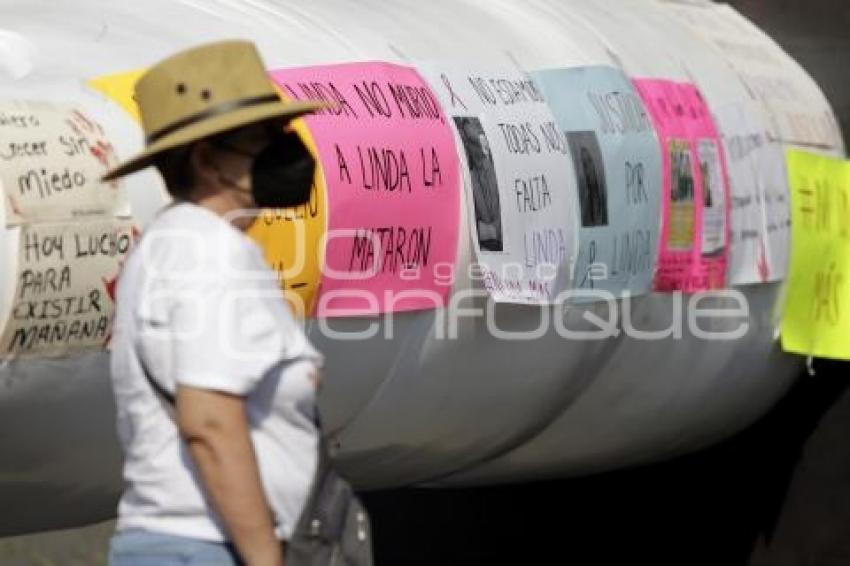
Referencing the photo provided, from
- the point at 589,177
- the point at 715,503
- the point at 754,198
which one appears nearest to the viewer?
the point at 589,177

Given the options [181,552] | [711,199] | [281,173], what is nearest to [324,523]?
[181,552]

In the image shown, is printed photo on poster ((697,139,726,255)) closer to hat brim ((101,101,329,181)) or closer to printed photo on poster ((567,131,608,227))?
printed photo on poster ((567,131,608,227))

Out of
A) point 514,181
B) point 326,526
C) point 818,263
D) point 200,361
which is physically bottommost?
point 818,263

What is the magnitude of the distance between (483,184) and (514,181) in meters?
0.09

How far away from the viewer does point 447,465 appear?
→ 15.4 ft

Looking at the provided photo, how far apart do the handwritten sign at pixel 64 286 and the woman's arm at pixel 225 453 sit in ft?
1.97

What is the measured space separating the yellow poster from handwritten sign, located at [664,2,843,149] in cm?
177

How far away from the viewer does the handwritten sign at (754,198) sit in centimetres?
509

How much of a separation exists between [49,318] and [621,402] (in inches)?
71.6

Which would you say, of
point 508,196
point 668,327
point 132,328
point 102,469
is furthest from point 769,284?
point 132,328

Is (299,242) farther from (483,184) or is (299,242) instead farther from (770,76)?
(770,76)

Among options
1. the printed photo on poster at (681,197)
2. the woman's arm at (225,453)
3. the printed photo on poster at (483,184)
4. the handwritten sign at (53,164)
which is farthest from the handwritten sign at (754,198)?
the woman's arm at (225,453)

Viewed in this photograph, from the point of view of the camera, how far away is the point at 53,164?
134 inches

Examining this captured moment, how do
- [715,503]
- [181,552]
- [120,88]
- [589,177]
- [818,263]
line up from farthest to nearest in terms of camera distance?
[715,503]
[818,263]
[589,177]
[120,88]
[181,552]
